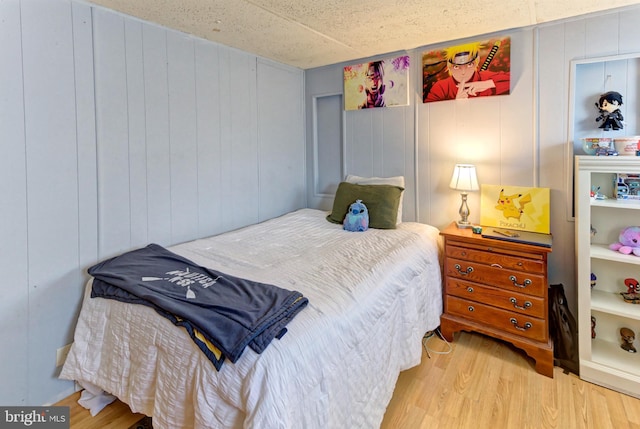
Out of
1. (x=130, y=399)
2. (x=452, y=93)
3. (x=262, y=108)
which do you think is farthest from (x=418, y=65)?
(x=130, y=399)

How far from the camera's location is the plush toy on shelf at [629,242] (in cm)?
189

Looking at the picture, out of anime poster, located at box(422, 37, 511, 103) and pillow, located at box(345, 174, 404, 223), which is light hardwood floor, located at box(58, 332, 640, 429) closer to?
pillow, located at box(345, 174, 404, 223)

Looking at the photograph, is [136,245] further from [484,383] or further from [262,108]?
[484,383]

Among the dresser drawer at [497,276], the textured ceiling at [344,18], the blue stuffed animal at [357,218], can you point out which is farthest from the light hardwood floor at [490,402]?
the textured ceiling at [344,18]

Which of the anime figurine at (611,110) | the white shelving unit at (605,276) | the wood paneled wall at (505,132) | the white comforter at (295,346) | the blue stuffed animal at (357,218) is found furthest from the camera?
the blue stuffed animal at (357,218)

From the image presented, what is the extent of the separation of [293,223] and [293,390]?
1796 millimetres

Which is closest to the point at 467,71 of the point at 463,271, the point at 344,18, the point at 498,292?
the point at 344,18

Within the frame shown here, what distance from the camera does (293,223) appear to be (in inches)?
112

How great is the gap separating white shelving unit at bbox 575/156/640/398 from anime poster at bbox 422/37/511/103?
88 centimetres

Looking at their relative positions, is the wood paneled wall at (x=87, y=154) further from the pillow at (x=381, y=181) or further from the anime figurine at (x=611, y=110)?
the anime figurine at (x=611, y=110)

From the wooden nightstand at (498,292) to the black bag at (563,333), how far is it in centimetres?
10

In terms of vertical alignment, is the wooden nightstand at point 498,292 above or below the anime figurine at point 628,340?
above

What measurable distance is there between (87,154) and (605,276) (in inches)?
127

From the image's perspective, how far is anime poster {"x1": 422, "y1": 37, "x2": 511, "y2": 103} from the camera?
2398 mm
